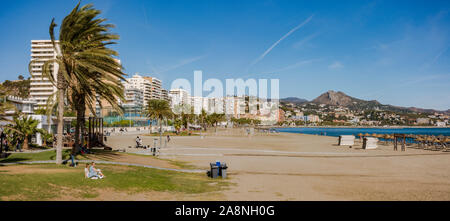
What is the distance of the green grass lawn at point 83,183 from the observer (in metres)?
8.70

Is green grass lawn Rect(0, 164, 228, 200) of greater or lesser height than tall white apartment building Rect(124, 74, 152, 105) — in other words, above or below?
below

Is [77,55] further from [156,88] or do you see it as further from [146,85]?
[156,88]

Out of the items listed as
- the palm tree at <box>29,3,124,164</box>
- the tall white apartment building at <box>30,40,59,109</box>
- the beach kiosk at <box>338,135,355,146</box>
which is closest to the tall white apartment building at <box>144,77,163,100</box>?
the tall white apartment building at <box>30,40,59,109</box>

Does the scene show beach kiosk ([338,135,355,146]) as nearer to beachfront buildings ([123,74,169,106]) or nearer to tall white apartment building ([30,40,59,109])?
tall white apartment building ([30,40,59,109])

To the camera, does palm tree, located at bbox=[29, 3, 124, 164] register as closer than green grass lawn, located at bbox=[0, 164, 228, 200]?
A: No

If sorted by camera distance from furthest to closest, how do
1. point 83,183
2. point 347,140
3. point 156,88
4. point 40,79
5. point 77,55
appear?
point 156,88 < point 40,79 < point 347,140 < point 77,55 < point 83,183

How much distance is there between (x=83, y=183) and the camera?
1040 cm

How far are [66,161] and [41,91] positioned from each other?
389ft

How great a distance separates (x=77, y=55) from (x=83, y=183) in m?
6.48

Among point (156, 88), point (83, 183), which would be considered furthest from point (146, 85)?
point (83, 183)

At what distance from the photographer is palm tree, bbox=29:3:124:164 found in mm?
13375

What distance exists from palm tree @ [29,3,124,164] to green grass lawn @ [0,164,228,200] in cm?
315

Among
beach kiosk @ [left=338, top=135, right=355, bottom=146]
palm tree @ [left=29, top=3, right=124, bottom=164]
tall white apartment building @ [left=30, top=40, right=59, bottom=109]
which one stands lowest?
beach kiosk @ [left=338, top=135, right=355, bottom=146]
